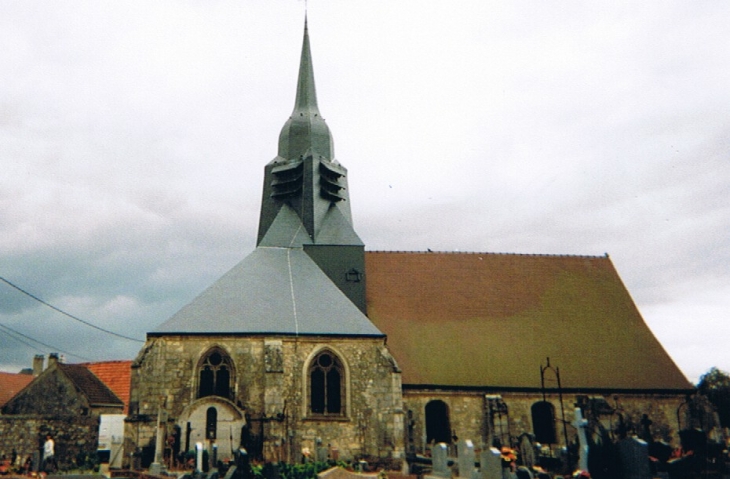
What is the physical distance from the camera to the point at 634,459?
32.1ft

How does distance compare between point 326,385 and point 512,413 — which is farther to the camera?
point 512,413

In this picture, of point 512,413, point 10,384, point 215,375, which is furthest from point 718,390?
point 10,384

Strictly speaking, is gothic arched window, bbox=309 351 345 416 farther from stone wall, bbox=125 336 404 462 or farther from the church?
stone wall, bbox=125 336 404 462

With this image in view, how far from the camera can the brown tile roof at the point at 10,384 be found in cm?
2979

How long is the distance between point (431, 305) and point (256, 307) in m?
7.06

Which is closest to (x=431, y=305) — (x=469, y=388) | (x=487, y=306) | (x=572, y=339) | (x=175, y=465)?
(x=487, y=306)

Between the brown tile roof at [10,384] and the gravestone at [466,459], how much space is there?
24.8 meters

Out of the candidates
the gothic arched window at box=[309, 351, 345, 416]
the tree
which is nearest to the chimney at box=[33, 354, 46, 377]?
the gothic arched window at box=[309, 351, 345, 416]

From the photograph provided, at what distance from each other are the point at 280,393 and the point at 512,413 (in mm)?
8192

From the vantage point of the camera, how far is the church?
715 inches

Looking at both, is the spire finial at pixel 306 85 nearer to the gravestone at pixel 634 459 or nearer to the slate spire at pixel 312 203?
the slate spire at pixel 312 203

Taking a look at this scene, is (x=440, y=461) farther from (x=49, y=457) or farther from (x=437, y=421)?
(x=49, y=457)

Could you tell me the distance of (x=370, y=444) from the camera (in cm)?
1844

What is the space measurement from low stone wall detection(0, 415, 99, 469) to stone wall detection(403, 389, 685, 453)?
11.5 metres
